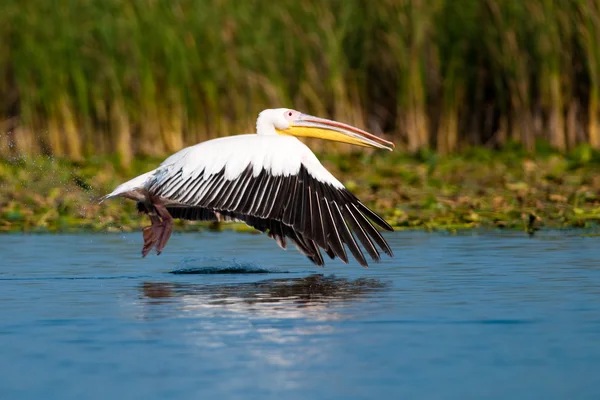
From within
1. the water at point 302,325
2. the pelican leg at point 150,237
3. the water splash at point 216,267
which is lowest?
the water at point 302,325

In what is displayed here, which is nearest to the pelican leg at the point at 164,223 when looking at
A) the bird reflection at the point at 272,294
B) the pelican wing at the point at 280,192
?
the pelican wing at the point at 280,192

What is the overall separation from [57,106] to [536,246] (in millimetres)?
6742

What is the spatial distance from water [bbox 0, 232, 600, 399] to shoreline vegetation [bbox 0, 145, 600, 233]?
1463mm

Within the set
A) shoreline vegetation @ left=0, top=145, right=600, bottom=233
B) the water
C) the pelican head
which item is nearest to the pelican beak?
the pelican head

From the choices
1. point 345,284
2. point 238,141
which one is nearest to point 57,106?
point 238,141

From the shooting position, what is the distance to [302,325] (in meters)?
4.80

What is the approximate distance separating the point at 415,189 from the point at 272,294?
17.0 ft

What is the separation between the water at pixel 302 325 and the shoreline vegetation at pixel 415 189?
1463 millimetres

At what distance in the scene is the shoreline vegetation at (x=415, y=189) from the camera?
9.02 meters

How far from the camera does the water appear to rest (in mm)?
3812

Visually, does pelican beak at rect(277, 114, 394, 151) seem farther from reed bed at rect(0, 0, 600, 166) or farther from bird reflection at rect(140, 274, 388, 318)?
reed bed at rect(0, 0, 600, 166)

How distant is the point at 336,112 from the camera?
12.6m

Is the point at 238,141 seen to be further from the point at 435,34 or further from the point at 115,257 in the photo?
the point at 435,34

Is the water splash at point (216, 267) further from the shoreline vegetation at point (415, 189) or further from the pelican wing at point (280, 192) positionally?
the shoreline vegetation at point (415, 189)
